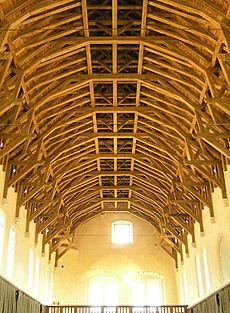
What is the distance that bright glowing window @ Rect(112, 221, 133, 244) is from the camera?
92.8ft

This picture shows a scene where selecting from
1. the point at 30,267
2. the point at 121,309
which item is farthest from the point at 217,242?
the point at 30,267

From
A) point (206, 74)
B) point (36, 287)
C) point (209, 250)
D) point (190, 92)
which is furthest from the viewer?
point (36, 287)

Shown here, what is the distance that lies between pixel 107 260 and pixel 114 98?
1371 centimetres

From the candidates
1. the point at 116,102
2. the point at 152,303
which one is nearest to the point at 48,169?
the point at 116,102

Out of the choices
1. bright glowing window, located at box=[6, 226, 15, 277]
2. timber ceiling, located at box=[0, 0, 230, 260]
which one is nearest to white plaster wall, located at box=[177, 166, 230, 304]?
timber ceiling, located at box=[0, 0, 230, 260]

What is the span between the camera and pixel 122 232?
28562 millimetres

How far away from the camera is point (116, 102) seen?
57.1 feet

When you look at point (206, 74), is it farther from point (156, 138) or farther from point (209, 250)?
point (209, 250)

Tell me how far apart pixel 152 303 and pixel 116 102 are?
47.3 feet

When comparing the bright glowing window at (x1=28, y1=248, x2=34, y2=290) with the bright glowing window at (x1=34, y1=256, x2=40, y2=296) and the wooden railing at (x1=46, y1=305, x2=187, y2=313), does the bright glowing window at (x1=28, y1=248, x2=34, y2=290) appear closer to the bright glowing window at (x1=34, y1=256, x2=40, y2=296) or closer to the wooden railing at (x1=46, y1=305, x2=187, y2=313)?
the bright glowing window at (x1=34, y1=256, x2=40, y2=296)

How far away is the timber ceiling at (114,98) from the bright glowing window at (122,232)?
15.9ft

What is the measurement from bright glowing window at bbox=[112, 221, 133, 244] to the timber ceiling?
4.84m

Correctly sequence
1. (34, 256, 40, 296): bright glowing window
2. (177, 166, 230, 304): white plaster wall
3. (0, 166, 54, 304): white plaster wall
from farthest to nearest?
1. (34, 256, 40, 296): bright glowing window
2. (177, 166, 230, 304): white plaster wall
3. (0, 166, 54, 304): white plaster wall

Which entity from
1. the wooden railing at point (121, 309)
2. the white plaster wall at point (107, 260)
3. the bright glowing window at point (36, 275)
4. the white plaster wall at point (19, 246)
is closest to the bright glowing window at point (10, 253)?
the white plaster wall at point (19, 246)
